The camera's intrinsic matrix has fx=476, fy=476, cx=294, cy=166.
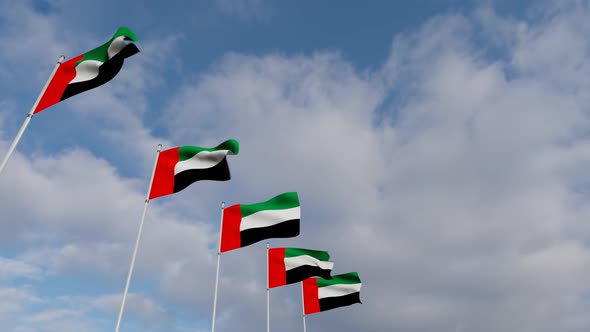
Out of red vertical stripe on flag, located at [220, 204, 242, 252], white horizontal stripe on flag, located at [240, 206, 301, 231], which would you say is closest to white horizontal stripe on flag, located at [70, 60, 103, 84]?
red vertical stripe on flag, located at [220, 204, 242, 252]

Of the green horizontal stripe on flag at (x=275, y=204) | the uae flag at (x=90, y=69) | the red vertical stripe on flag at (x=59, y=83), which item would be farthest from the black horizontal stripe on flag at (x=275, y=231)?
the red vertical stripe on flag at (x=59, y=83)

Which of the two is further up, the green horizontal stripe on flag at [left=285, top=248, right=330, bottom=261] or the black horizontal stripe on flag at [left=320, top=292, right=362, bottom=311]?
the green horizontal stripe on flag at [left=285, top=248, right=330, bottom=261]

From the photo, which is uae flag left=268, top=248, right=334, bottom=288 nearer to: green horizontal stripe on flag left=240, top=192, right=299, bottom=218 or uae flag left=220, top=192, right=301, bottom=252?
uae flag left=220, top=192, right=301, bottom=252

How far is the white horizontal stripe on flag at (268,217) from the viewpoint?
1094 inches

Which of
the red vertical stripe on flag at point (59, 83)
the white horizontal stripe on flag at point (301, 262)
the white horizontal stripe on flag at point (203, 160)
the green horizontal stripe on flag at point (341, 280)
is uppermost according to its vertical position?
the green horizontal stripe on flag at point (341, 280)

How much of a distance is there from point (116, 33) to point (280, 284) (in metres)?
20.8

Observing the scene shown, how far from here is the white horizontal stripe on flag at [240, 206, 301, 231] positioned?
27781 mm

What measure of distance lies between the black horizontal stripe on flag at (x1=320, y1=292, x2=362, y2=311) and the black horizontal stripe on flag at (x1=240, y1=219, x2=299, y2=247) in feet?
39.9

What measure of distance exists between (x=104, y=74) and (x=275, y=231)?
14060 millimetres

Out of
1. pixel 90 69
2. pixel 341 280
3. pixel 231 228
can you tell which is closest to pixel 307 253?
pixel 341 280

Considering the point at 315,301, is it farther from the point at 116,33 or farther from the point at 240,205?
the point at 116,33

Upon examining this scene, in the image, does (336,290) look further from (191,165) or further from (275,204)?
(191,165)

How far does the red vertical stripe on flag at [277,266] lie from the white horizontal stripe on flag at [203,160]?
1196cm

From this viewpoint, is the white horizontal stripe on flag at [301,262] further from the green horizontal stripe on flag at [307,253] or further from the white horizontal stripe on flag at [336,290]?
the white horizontal stripe on flag at [336,290]
